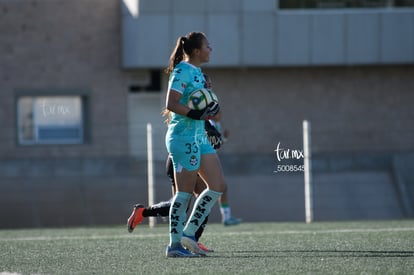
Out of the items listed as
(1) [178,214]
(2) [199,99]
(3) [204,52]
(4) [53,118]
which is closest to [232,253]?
(1) [178,214]

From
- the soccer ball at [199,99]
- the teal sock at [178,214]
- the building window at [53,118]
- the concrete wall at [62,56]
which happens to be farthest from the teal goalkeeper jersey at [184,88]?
the building window at [53,118]

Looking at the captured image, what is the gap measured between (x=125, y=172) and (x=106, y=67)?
492 cm

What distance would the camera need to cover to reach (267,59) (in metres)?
26.1

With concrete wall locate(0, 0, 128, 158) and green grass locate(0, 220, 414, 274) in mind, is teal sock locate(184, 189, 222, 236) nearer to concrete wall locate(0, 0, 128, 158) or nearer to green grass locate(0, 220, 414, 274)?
green grass locate(0, 220, 414, 274)

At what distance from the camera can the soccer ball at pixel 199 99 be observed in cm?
872

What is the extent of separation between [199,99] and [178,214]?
1023 millimetres

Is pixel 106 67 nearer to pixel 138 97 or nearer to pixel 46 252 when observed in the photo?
pixel 138 97

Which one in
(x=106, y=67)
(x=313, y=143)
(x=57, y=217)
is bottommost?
(x=57, y=217)

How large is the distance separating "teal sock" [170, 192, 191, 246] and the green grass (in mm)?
239

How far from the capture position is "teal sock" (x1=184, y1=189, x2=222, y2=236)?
892cm

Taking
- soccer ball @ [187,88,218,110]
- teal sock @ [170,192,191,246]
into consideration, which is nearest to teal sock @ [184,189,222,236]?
teal sock @ [170,192,191,246]

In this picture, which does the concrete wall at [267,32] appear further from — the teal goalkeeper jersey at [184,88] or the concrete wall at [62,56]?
the teal goalkeeper jersey at [184,88]

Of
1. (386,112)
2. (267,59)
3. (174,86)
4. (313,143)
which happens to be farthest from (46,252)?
(386,112)

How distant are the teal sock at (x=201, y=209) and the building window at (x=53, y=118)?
17.3 metres
